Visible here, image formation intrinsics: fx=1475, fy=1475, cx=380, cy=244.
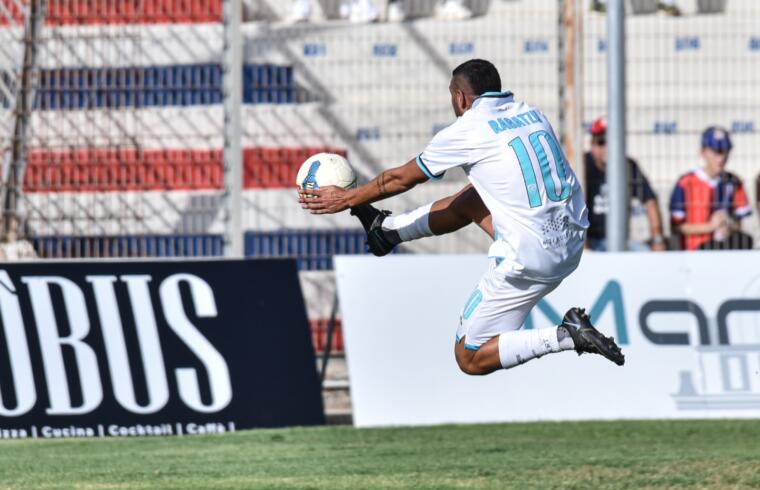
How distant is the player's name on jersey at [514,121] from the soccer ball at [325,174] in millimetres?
843

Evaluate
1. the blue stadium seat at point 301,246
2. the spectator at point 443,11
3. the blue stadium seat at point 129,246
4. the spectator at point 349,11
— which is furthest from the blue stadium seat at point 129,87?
the spectator at point 443,11

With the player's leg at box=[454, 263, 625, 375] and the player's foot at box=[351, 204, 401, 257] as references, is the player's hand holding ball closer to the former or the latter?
the player's foot at box=[351, 204, 401, 257]

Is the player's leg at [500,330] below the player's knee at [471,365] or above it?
above

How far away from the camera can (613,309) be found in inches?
452

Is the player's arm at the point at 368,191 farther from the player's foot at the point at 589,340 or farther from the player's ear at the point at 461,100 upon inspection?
the player's foot at the point at 589,340

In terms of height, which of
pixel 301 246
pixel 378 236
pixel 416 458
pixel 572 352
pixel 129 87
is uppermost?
pixel 129 87

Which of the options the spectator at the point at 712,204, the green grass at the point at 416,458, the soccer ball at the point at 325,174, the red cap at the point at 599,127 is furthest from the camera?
the red cap at the point at 599,127

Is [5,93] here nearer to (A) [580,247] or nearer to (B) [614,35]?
(B) [614,35]

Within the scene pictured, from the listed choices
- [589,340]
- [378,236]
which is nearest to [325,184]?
[378,236]

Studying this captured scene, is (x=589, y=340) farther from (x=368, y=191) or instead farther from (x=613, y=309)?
(x=613, y=309)

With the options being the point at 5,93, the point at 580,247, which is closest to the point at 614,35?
the point at 580,247

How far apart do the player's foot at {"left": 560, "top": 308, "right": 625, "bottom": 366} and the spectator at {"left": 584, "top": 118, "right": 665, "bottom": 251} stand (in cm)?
459

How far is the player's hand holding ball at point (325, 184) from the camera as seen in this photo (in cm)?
767

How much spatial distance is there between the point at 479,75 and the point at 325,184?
98cm
